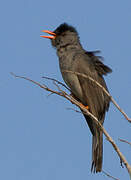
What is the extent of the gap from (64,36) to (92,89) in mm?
1478

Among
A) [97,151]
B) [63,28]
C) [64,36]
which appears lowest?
[97,151]

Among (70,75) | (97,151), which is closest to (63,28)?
(70,75)

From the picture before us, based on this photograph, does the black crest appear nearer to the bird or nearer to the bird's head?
the bird's head

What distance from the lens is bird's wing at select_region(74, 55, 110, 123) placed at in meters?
6.62

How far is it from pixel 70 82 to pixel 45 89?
7.46ft

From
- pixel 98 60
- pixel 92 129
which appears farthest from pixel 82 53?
pixel 92 129

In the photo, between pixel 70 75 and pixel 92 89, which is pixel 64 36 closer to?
pixel 70 75

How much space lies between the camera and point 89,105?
6.65 m

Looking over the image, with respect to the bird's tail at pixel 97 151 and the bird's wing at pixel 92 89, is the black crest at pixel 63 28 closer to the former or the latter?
the bird's wing at pixel 92 89

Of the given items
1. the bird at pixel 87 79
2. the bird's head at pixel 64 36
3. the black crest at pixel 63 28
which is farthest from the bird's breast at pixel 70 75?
the black crest at pixel 63 28

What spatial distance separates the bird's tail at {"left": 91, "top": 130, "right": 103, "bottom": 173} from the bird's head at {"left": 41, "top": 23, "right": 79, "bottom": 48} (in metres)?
2.15

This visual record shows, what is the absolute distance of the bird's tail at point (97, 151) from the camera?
5757 mm

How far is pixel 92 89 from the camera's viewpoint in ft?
22.2

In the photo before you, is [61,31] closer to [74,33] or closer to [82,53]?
[74,33]
